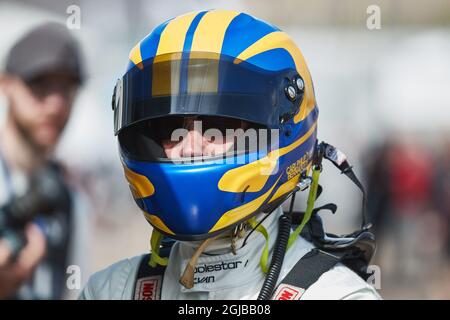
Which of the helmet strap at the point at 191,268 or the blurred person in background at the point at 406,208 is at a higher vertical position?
the helmet strap at the point at 191,268

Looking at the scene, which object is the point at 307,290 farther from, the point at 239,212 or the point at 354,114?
the point at 354,114

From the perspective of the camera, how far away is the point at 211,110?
6.19ft

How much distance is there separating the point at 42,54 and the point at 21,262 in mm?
1183

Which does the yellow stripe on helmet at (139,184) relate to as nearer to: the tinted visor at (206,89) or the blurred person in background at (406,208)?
the tinted visor at (206,89)

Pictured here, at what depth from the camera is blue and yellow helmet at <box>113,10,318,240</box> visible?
73.5 inches

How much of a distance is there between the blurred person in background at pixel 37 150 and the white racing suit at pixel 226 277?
2.09m

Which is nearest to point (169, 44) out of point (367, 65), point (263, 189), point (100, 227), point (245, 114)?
point (245, 114)

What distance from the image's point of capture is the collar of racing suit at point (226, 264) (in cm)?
196

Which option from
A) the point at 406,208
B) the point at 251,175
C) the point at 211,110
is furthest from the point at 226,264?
the point at 406,208

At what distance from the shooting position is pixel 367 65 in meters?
9.27

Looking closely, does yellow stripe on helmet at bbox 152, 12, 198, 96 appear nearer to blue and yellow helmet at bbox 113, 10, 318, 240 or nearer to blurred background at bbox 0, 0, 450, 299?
blue and yellow helmet at bbox 113, 10, 318, 240

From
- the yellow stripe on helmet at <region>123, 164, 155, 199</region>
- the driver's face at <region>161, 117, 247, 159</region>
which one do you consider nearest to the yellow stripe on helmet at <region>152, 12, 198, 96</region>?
the driver's face at <region>161, 117, 247, 159</region>

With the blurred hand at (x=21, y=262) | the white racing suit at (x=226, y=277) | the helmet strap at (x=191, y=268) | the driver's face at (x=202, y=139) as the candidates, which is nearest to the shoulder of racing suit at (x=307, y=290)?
the white racing suit at (x=226, y=277)
